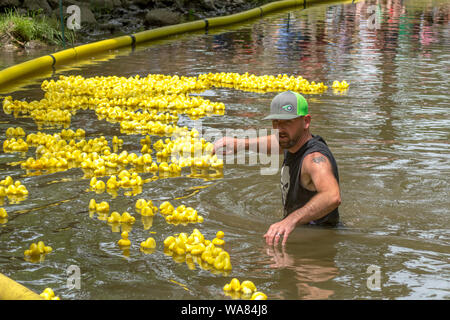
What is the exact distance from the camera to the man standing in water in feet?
16.1

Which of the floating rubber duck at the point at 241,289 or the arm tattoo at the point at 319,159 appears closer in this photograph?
the floating rubber duck at the point at 241,289

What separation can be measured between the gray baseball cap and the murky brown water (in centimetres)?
110

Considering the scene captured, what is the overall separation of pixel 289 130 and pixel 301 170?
332mm

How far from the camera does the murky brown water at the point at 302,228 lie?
4793 millimetres

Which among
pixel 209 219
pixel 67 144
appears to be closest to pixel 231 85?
pixel 67 144

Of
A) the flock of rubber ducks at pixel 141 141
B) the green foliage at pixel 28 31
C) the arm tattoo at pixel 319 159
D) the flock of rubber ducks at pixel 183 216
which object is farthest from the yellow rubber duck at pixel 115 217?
the green foliage at pixel 28 31

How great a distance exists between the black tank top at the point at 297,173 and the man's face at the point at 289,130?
11 cm

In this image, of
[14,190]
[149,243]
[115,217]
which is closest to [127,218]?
[115,217]

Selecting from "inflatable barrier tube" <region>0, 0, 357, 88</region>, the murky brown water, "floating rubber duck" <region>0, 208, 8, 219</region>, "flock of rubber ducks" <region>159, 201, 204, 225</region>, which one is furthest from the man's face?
"inflatable barrier tube" <region>0, 0, 357, 88</region>

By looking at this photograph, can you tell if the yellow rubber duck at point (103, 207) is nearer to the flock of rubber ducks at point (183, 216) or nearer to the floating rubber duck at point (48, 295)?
the flock of rubber ducks at point (183, 216)

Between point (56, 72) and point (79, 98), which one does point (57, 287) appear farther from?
point (56, 72)

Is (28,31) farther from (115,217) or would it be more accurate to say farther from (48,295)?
(48,295)

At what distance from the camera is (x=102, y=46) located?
15.9m
